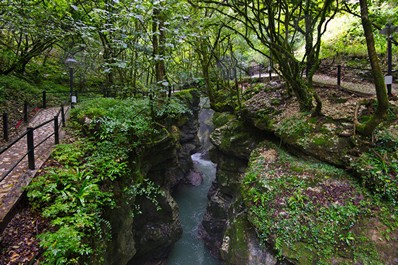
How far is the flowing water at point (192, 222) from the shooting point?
10.9 meters

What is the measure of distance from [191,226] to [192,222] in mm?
376

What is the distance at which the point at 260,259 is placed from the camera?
5336 millimetres

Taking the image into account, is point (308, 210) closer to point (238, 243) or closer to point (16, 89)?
point (238, 243)

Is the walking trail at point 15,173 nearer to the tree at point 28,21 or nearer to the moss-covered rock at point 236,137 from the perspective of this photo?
the tree at point 28,21

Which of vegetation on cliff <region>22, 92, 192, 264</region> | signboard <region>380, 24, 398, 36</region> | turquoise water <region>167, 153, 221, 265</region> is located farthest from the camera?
turquoise water <region>167, 153, 221, 265</region>

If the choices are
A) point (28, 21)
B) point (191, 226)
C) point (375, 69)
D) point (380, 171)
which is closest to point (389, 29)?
point (375, 69)

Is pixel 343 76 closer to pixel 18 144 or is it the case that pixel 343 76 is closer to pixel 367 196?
pixel 367 196

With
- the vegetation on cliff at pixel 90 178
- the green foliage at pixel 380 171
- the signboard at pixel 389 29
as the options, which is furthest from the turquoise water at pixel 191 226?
the signboard at pixel 389 29

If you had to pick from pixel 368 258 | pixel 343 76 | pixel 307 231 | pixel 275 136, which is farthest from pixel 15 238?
pixel 343 76

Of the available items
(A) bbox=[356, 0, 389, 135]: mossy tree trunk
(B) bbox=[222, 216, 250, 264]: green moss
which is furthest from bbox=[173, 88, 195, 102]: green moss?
(A) bbox=[356, 0, 389, 135]: mossy tree trunk

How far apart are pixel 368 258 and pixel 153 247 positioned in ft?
28.5

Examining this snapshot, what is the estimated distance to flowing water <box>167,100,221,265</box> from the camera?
1086 cm

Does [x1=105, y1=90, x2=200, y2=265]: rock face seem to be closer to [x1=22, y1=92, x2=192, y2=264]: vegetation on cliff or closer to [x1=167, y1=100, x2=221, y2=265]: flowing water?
[x1=167, y1=100, x2=221, y2=265]: flowing water

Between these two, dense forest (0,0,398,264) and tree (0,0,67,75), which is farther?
tree (0,0,67,75)
